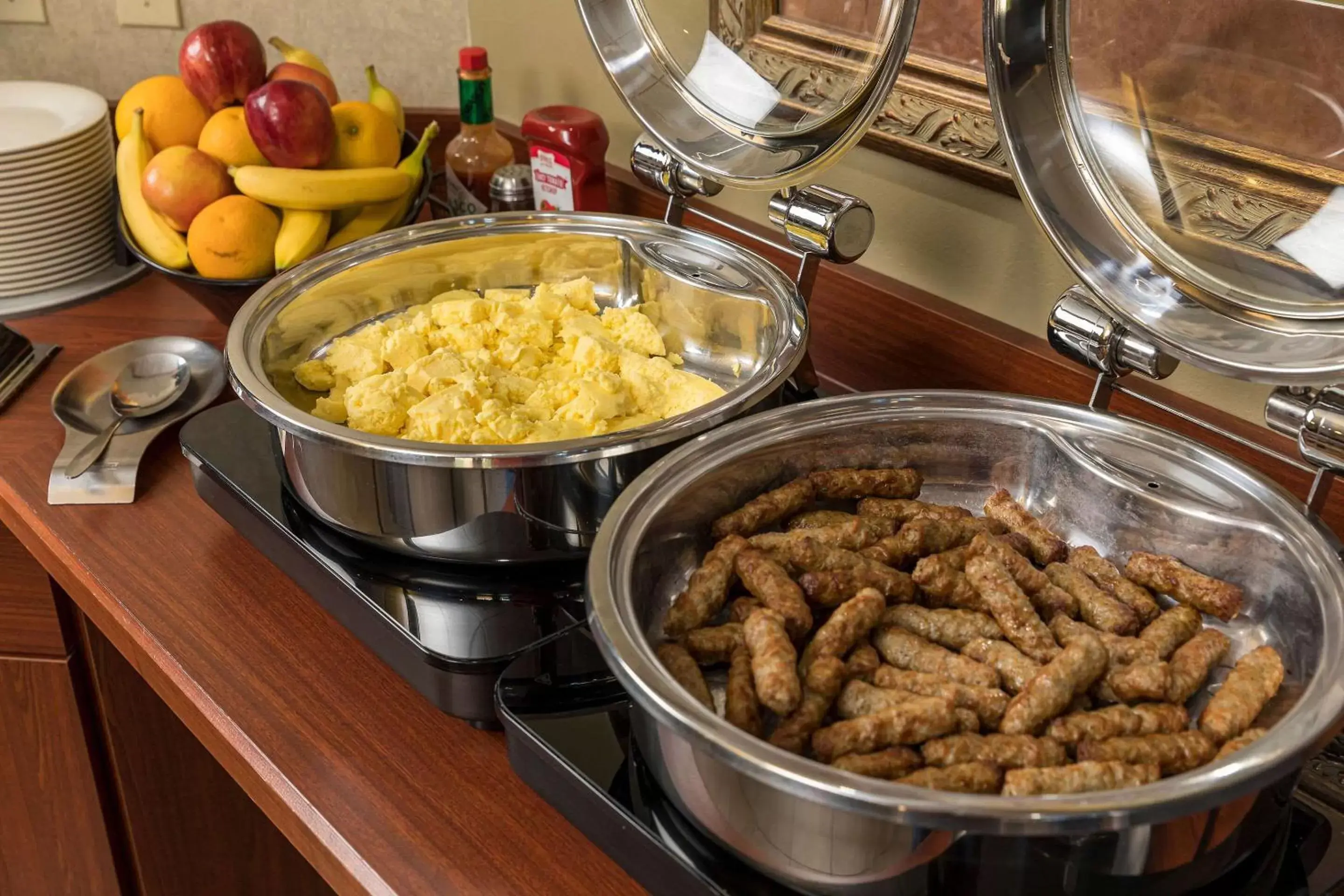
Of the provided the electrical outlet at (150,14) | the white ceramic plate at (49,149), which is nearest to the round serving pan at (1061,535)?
the white ceramic plate at (49,149)

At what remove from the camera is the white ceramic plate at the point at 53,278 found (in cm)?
135

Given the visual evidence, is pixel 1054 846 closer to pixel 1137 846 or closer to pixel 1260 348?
pixel 1137 846

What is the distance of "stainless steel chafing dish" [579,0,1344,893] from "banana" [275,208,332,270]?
0.58m

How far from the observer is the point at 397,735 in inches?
31.4

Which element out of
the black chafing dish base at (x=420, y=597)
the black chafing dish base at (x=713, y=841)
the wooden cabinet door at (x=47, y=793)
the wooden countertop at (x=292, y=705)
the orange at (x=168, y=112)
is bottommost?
the wooden cabinet door at (x=47, y=793)

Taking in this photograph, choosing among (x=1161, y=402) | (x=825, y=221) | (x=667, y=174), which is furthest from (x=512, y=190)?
(x=1161, y=402)

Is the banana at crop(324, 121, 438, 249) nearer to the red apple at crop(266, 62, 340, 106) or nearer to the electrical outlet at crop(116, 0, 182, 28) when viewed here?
the red apple at crop(266, 62, 340, 106)

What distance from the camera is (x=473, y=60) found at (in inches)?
50.9

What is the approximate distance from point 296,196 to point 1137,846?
970 millimetres

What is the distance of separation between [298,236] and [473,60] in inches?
10.5

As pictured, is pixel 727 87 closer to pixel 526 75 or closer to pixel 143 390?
pixel 526 75

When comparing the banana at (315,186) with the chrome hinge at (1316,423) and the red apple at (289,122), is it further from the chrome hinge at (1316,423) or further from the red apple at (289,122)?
the chrome hinge at (1316,423)

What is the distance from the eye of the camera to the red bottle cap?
4.24ft

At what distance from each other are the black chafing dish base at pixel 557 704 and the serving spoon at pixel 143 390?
127mm
